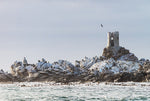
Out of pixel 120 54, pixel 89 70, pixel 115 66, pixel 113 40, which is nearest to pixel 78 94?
pixel 89 70

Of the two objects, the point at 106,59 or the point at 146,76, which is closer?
the point at 146,76

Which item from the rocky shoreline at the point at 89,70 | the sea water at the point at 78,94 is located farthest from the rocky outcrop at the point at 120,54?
the sea water at the point at 78,94

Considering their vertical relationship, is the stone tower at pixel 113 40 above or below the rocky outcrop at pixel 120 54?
above

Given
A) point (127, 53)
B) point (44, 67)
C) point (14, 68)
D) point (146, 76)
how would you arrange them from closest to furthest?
1. point (146, 76)
2. point (44, 67)
3. point (14, 68)
4. point (127, 53)

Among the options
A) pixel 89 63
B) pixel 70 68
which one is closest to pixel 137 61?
pixel 89 63

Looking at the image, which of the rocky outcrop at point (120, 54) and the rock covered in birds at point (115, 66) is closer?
the rock covered in birds at point (115, 66)

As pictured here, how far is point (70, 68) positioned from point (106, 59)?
87.8 ft

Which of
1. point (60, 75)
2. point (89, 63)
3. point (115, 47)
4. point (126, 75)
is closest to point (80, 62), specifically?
point (89, 63)

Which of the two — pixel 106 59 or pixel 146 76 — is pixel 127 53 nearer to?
pixel 106 59

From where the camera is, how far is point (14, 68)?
132000mm

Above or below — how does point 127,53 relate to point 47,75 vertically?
above

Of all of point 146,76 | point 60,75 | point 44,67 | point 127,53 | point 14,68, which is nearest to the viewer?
point 146,76

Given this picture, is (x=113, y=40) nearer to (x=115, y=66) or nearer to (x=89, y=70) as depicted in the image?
(x=115, y=66)

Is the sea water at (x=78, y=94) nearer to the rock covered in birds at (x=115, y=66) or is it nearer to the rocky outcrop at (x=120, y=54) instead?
the rock covered in birds at (x=115, y=66)
